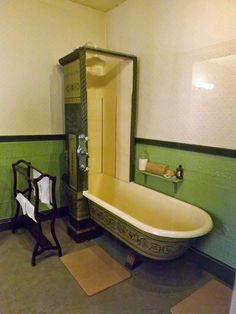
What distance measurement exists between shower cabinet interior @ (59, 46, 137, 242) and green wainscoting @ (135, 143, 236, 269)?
73 cm

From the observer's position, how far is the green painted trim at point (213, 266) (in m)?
1.91

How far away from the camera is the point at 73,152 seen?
2541 mm

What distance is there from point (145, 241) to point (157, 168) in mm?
805

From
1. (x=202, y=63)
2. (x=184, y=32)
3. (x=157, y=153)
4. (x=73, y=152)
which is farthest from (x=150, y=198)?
(x=184, y=32)

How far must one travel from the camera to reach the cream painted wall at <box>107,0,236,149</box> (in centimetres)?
184

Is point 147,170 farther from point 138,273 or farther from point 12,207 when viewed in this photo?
point 12,207

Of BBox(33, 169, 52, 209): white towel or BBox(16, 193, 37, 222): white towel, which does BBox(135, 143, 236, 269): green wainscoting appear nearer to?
BBox(33, 169, 52, 209): white towel

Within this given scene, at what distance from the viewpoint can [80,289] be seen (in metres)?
1.85

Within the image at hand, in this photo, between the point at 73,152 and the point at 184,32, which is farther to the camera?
the point at 73,152

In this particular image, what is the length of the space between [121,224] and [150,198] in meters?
0.51

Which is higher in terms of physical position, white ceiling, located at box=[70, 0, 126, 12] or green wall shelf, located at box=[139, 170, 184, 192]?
white ceiling, located at box=[70, 0, 126, 12]

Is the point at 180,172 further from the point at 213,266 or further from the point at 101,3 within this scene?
the point at 101,3

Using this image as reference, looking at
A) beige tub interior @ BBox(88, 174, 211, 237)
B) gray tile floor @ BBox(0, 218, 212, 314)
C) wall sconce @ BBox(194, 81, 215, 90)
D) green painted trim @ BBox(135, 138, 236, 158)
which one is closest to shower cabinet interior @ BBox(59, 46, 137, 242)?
beige tub interior @ BBox(88, 174, 211, 237)

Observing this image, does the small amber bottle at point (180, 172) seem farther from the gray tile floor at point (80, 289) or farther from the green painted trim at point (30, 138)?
the green painted trim at point (30, 138)
